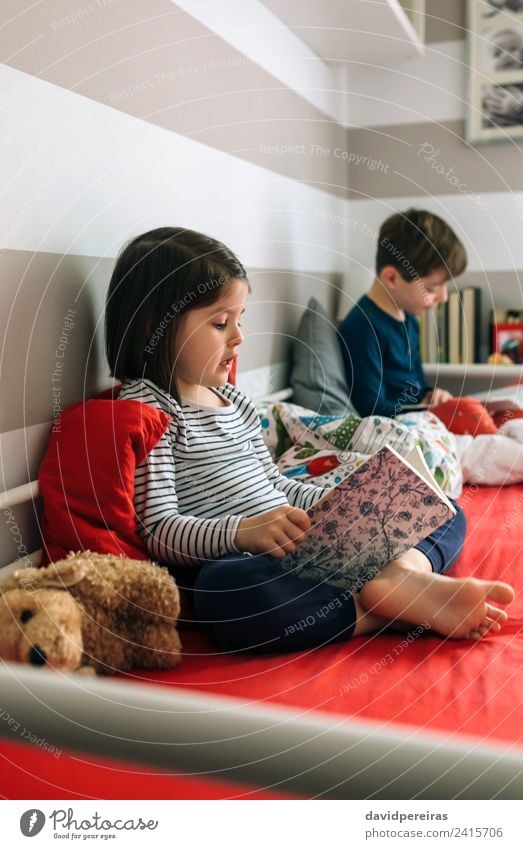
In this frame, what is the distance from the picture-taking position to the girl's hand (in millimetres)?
981

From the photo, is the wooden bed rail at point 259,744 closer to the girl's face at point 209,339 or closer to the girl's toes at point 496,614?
the girl's toes at point 496,614

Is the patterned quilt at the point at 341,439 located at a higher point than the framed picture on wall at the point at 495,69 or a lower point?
lower

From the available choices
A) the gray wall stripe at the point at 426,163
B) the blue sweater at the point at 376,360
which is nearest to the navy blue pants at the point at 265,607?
the blue sweater at the point at 376,360

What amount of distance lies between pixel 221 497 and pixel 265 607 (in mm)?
255

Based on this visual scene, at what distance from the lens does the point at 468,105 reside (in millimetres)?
2385

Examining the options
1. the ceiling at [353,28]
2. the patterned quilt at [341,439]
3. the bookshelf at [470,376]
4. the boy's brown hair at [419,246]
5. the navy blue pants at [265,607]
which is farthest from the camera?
the bookshelf at [470,376]

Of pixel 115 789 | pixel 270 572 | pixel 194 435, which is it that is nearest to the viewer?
pixel 115 789

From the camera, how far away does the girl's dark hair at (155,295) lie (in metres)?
1.15

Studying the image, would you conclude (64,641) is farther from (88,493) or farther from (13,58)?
(13,58)

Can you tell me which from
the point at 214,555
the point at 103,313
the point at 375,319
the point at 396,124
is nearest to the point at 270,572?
the point at 214,555

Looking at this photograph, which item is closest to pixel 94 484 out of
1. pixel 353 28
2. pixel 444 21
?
pixel 353 28

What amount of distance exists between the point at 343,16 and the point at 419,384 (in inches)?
35.2

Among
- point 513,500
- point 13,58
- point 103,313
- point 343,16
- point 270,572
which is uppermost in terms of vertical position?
point 343,16

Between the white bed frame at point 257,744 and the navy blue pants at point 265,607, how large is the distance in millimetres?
344
